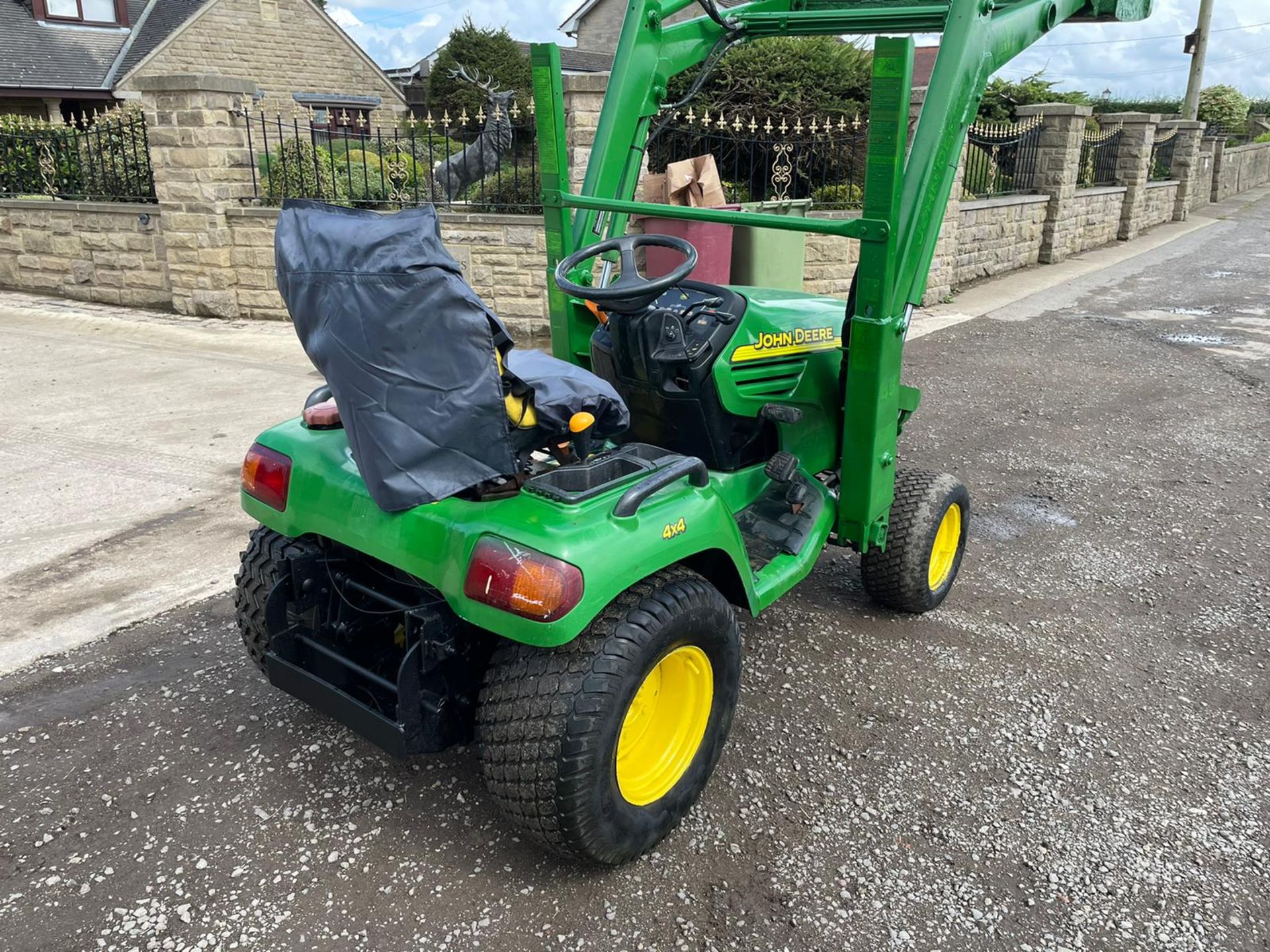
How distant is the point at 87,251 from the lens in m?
9.80

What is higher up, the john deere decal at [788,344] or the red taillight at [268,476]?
the john deere decal at [788,344]

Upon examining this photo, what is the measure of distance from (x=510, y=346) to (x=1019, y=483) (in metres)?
3.98

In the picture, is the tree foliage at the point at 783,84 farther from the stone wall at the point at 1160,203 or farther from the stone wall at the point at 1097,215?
the stone wall at the point at 1160,203

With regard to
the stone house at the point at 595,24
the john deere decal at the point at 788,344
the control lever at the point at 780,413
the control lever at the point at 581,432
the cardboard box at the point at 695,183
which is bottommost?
the control lever at the point at 780,413

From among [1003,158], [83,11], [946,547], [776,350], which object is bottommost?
[946,547]

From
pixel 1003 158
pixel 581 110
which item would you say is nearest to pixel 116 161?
pixel 581 110

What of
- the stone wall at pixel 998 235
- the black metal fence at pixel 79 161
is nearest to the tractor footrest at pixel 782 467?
the black metal fence at pixel 79 161

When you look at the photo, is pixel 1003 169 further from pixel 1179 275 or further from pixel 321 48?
pixel 321 48

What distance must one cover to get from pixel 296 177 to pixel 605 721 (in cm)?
820

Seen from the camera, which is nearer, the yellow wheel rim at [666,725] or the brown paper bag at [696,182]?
the yellow wheel rim at [666,725]

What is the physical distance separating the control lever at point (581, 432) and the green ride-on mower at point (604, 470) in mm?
13

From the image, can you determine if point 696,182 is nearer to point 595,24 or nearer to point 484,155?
point 484,155

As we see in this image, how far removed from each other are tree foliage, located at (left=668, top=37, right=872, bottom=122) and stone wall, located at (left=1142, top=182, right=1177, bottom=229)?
407 inches

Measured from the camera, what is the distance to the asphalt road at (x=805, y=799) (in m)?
2.31
